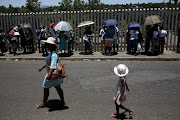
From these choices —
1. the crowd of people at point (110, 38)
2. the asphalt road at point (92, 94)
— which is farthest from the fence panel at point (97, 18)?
the asphalt road at point (92, 94)

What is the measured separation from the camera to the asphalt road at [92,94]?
14.8ft

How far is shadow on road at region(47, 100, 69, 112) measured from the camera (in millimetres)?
4848

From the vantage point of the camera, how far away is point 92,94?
5723mm

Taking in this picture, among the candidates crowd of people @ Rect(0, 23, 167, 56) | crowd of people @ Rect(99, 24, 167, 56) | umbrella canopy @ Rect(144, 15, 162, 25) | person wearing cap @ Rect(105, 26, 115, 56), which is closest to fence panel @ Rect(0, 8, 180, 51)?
crowd of people @ Rect(0, 23, 167, 56)

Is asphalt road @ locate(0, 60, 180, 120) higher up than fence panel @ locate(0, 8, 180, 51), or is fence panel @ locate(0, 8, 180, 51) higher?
fence panel @ locate(0, 8, 180, 51)

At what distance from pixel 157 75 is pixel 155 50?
4.07 meters

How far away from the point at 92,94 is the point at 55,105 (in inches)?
48.0

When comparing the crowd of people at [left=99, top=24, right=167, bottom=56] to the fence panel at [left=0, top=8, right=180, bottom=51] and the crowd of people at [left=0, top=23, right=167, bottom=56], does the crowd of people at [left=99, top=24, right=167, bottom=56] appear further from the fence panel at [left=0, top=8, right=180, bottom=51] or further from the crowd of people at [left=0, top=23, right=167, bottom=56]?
the fence panel at [left=0, top=8, right=180, bottom=51]

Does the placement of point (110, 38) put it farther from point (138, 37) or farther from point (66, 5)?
point (66, 5)

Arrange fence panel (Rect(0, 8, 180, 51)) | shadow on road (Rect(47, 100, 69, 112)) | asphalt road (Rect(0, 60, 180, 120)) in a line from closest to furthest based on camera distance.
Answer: asphalt road (Rect(0, 60, 180, 120)), shadow on road (Rect(47, 100, 69, 112)), fence panel (Rect(0, 8, 180, 51))

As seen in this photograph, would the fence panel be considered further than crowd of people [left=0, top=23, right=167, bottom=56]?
Yes

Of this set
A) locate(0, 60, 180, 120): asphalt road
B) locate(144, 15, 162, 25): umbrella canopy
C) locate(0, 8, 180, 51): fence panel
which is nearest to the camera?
locate(0, 60, 180, 120): asphalt road

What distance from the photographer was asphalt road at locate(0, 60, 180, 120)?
450 centimetres

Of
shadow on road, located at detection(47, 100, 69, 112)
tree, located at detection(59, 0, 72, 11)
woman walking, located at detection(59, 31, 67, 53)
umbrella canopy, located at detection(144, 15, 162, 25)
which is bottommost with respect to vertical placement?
shadow on road, located at detection(47, 100, 69, 112)
